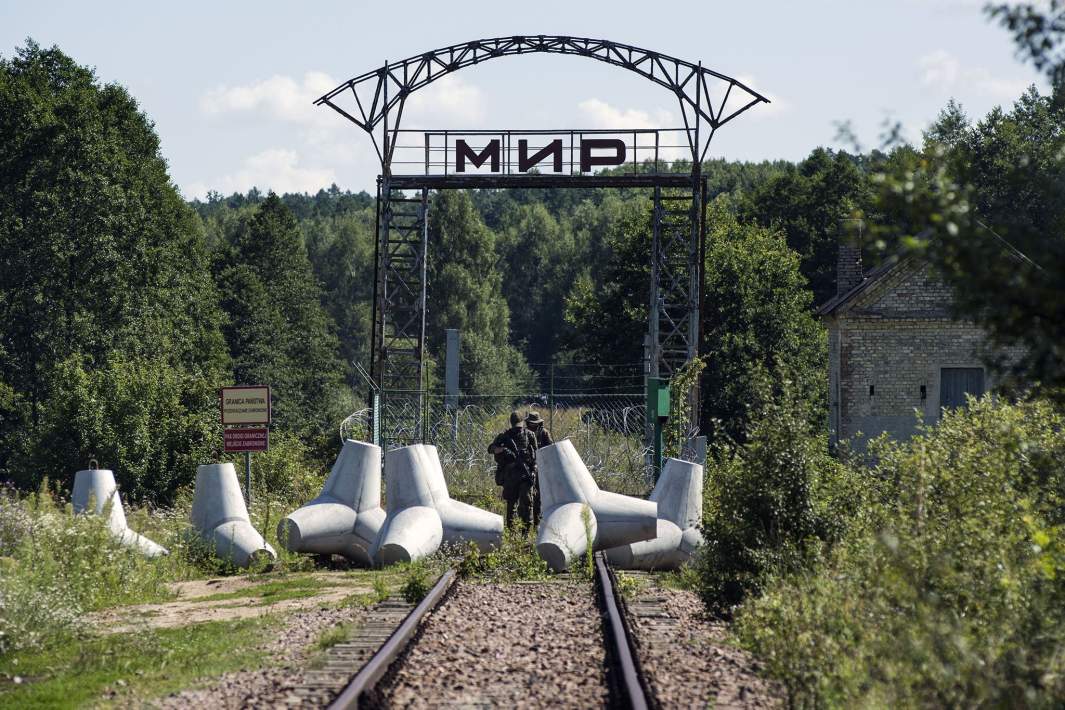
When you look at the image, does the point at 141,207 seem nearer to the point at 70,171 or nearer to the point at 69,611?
the point at 70,171

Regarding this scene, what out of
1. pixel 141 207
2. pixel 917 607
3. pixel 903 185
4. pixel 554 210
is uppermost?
pixel 554 210

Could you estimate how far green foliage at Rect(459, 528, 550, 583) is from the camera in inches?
634

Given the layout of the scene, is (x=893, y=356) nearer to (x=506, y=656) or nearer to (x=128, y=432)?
(x=128, y=432)

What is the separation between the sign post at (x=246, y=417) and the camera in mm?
20906

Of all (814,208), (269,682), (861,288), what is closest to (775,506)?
(269,682)

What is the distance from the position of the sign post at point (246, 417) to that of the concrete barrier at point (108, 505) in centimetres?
240

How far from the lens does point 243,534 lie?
1789 cm

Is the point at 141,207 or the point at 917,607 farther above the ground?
the point at 141,207

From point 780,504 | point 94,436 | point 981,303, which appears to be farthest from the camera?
point 94,436

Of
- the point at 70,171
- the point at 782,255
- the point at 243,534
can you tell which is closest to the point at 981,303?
the point at 243,534

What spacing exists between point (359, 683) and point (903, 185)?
458 cm

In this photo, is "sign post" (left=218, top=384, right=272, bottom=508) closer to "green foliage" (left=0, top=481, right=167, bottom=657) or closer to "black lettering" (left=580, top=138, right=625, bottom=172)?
"green foliage" (left=0, top=481, right=167, bottom=657)

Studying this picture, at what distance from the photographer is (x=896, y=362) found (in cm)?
3688

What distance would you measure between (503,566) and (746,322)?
37.1 metres
